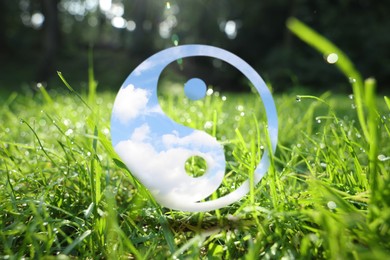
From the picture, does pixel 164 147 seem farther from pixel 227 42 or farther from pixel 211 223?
pixel 227 42

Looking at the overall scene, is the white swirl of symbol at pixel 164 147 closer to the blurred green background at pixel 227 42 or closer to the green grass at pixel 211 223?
the green grass at pixel 211 223

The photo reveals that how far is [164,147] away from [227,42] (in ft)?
38.4

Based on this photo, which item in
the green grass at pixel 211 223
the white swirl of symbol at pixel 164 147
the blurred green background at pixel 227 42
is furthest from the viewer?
the blurred green background at pixel 227 42

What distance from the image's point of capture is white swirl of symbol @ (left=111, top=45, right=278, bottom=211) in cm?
82

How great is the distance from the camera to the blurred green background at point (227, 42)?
9484mm

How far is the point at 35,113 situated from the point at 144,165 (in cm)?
202

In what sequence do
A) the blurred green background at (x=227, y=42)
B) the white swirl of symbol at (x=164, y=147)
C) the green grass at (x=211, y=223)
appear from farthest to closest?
the blurred green background at (x=227, y=42) < the white swirl of symbol at (x=164, y=147) < the green grass at (x=211, y=223)

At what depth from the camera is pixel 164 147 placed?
0.84 metres

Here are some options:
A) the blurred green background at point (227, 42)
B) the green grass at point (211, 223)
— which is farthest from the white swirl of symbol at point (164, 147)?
the blurred green background at point (227, 42)

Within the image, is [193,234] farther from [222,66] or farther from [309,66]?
[222,66]

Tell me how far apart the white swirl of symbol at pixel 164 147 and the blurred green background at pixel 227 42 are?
605 centimetres

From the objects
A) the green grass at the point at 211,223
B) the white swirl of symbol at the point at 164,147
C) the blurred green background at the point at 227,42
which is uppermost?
the blurred green background at the point at 227,42

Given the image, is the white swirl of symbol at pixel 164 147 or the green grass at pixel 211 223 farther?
the white swirl of symbol at pixel 164 147

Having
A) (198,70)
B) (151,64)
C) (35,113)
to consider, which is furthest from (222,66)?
(151,64)
